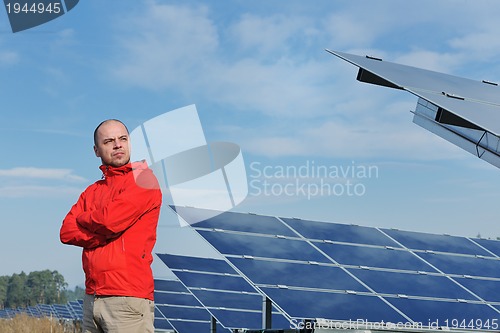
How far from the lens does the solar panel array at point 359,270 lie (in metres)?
9.95

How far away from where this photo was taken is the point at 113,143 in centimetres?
448

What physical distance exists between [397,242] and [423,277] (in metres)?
1.65

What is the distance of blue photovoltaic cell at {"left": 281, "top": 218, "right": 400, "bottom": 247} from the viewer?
41.0ft

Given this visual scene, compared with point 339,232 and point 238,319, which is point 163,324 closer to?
point 238,319

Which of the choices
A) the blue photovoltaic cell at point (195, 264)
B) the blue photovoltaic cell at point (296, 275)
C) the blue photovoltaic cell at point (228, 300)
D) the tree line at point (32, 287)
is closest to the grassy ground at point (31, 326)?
the blue photovoltaic cell at point (195, 264)

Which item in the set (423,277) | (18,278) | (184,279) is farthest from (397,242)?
(18,278)

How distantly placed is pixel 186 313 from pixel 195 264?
11.6ft

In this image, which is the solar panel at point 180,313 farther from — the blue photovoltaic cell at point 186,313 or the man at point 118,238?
the man at point 118,238

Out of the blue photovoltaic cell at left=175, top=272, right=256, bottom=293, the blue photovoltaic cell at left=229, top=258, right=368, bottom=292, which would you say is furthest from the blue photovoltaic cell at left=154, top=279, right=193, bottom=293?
the blue photovoltaic cell at left=229, top=258, right=368, bottom=292

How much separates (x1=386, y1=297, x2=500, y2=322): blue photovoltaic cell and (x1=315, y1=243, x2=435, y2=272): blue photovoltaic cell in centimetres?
117

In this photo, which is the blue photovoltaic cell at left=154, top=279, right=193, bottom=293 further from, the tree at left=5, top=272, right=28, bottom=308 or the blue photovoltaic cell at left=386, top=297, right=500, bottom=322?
the tree at left=5, top=272, right=28, bottom=308

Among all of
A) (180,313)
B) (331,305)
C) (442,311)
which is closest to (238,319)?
(331,305)

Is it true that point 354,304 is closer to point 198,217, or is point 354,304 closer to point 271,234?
point 271,234

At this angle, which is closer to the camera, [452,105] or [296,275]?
[452,105]
